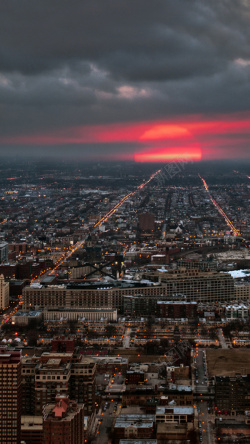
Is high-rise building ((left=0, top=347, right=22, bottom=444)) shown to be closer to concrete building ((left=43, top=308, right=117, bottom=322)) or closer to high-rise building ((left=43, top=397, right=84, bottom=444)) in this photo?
high-rise building ((left=43, top=397, right=84, bottom=444))

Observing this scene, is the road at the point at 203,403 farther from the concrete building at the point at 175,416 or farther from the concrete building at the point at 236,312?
the concrete building at the point at 236,312

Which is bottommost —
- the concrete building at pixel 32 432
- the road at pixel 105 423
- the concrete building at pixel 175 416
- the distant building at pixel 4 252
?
the road at pixel 105 423

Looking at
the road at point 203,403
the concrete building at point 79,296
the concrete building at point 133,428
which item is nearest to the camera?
the concrete building at point 133,428

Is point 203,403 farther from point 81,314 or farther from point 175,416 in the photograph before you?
point 81,314

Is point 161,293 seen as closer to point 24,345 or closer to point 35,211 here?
point 24,345

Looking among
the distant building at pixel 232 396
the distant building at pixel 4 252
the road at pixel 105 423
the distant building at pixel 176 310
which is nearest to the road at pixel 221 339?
the distant building at pixel 176 310

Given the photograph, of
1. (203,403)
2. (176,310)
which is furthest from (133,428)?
(176,310)

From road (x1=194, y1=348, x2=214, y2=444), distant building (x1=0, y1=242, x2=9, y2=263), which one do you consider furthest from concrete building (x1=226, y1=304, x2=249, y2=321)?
distant building (x1=0, y1=242, x2=9, y2=263)
